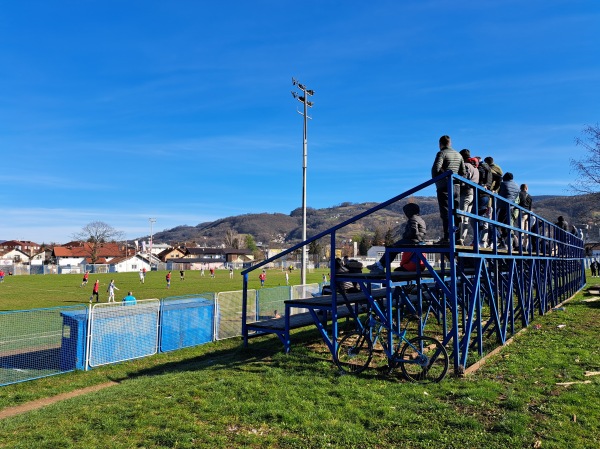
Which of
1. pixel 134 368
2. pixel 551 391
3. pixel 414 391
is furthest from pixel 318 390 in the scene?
pixel 134 368

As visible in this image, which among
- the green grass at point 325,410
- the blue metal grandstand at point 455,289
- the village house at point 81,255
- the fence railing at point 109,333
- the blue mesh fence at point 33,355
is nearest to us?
the green grass at point 325,410

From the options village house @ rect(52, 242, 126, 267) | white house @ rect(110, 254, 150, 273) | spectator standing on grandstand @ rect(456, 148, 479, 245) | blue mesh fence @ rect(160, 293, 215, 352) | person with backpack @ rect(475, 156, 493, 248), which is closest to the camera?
spectator standing on grandstand @ rect(456, 148, 479, 245)

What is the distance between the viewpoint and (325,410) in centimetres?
658

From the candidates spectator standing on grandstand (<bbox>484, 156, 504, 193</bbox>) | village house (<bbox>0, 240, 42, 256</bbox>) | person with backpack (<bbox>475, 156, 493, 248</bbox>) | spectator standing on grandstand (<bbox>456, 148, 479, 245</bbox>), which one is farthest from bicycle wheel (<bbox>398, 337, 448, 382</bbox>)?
village house (<bbox>0, 240, 42, 256</bbox>)

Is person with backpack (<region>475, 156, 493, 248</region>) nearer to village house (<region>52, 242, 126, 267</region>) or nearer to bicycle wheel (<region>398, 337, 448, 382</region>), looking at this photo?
bicycle wheel (<region>398, 337, 448, 382</region>)

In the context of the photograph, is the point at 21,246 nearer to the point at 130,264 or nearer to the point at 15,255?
the point at 15,255

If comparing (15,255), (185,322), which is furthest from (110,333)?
(15,255)

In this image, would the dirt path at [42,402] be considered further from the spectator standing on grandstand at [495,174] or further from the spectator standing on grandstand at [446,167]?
the spectator standing on grandstand at [495,174]

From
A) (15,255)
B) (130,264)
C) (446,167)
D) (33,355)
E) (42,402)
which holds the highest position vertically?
(446,167)

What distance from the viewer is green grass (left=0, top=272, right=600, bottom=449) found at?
221 inches

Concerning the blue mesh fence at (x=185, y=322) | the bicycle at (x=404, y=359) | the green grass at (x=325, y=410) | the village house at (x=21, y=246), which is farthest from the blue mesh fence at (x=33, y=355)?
the village house at (x=21, y=246)

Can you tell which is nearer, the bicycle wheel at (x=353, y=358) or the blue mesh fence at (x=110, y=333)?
the bicycle wheel at (x=353, y=358)

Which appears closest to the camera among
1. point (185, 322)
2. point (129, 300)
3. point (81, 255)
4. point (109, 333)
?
point (109, 333)

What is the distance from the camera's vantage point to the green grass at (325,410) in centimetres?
562
